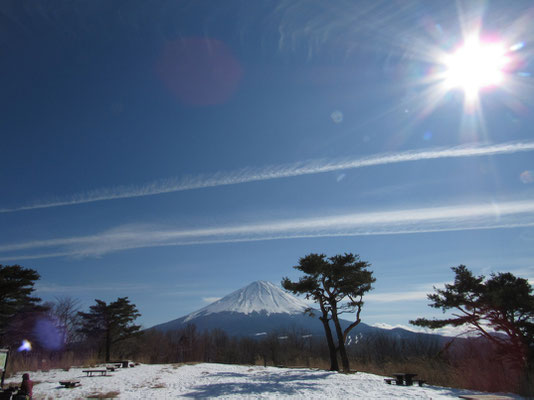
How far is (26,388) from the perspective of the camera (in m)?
8.38

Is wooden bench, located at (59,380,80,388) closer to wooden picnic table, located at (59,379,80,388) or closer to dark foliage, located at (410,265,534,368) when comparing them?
wooden picnic table, located at (59,379,80,388)

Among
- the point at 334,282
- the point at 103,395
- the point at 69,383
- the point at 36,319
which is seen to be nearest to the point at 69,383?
the point at 69,383

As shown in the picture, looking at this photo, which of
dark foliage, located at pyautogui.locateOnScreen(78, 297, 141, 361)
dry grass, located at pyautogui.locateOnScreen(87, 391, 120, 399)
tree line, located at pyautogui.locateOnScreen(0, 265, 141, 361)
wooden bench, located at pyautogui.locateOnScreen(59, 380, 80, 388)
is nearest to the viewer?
dry grass, located at pyautogui.locateOnScreen(87, 391, 120, 399)

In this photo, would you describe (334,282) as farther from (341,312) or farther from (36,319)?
(36,319)

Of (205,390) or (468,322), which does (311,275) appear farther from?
(205,390)

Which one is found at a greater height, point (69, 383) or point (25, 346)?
point (69, 383)

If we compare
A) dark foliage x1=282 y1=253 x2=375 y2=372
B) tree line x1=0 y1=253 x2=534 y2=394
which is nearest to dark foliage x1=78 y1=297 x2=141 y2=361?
tree line x1=0 y1=253 x2=534 y2=394

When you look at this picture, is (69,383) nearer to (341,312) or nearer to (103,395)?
(103,395)

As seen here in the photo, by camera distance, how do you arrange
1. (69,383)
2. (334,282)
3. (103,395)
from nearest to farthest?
(103,395) < (69,383) < (334,282)

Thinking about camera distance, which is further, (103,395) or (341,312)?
(341,312)

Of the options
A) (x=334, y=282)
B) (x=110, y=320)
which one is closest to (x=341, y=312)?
(x=334, y=282)

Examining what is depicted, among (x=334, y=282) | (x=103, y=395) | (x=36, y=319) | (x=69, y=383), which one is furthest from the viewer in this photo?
(x=36, y=319)

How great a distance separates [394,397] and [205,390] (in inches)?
276

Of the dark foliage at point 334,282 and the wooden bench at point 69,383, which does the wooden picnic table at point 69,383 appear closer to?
the wooden bench at point 69,383
